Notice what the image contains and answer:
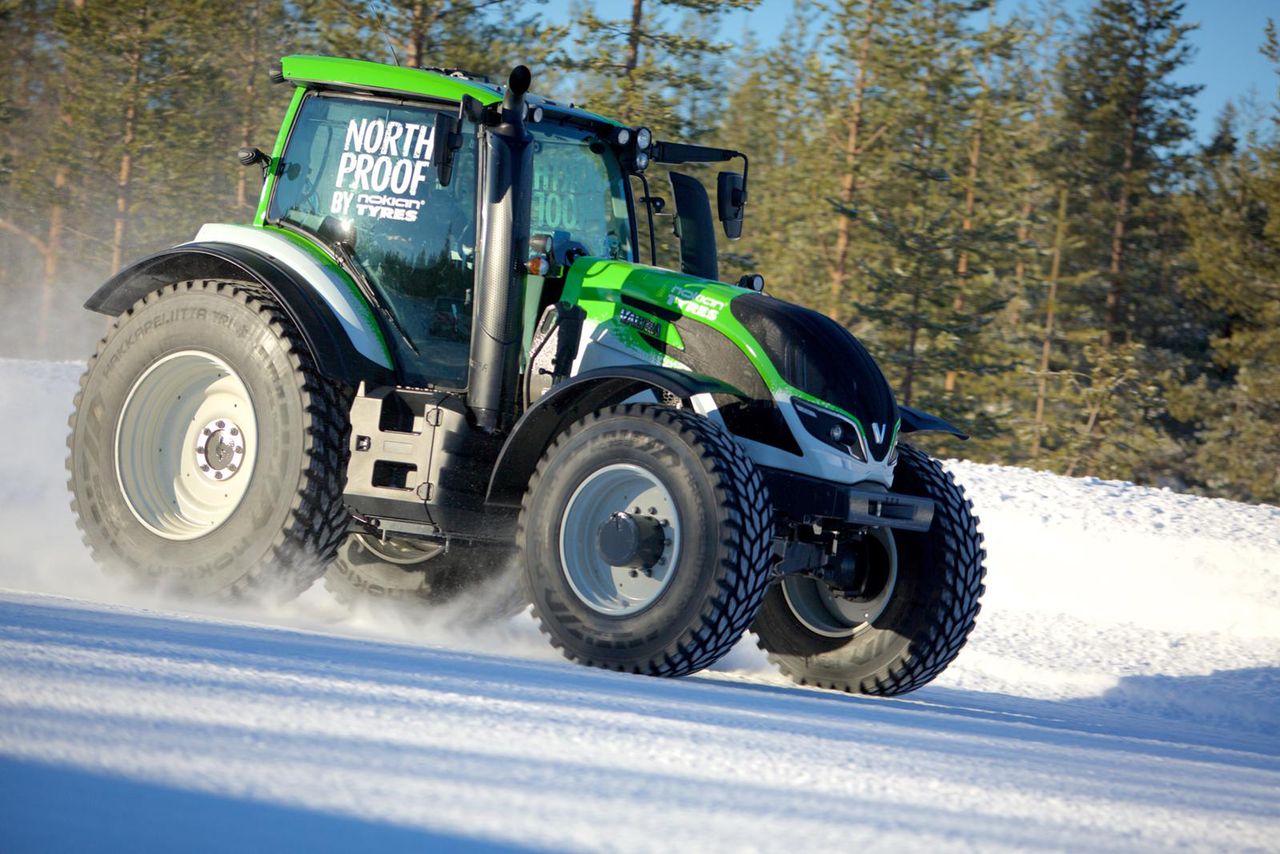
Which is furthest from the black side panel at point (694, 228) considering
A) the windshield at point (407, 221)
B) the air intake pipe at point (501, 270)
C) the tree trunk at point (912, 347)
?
the tree trunk at point (912, 347)

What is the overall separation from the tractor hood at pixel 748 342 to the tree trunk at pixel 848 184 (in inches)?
968

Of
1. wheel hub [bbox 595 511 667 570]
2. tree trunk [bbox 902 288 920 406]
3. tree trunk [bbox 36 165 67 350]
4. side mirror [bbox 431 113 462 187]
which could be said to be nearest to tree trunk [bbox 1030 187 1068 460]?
tree trunk [bbox 902 288 920 406]

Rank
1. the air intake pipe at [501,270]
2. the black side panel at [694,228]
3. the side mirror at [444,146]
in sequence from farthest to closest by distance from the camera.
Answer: the black side panel at [694,228]
the air intake pipe at [501,270]
the side mirror at [444,146]

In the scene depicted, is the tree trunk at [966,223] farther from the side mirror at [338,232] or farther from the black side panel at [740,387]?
the black side panel at [740,387]

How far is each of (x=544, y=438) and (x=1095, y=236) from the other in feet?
114

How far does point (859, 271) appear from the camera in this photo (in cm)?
3153

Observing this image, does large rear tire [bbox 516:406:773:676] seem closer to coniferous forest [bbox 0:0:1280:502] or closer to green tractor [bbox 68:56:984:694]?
green tractor [bbox 68:56:984:694]

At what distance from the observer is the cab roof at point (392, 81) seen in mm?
6641

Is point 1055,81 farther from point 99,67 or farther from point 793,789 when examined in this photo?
point 793,789

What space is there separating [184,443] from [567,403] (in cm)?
217

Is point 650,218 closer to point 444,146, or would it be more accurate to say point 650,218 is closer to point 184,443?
point 444,146

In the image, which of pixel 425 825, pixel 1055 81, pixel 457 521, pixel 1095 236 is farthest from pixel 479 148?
pixel 1055 81

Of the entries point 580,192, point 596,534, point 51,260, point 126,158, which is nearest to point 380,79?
point 580,192

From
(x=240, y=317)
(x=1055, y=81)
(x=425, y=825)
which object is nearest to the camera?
(x=425, y=825)
